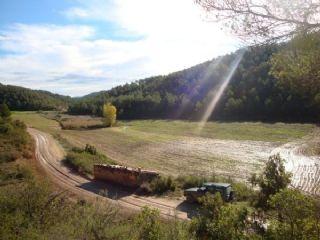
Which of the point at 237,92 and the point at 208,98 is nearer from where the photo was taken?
the point at 237,92

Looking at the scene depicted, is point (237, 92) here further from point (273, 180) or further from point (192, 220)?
point (192, 220)

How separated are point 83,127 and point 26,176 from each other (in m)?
61.6

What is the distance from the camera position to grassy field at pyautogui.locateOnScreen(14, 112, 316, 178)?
43875 mm

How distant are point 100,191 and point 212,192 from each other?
9.21 meters

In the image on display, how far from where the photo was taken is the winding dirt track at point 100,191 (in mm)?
27094

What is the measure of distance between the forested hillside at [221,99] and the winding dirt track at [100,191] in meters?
35.4

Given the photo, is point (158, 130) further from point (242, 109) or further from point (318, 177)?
point (318, 177)

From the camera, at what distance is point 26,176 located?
34781 mm

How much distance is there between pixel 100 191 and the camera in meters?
31.0

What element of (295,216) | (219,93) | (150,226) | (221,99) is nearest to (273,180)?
(150,226)

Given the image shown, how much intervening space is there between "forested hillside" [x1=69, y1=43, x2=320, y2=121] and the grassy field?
7.27 m

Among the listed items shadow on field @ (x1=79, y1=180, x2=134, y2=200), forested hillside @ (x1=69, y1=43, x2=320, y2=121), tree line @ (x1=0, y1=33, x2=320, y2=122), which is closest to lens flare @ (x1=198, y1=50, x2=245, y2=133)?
tree line @ (x1=0, y1=33, x2=320, y2=122)

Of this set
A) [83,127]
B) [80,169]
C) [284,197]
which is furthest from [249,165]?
[83,127]

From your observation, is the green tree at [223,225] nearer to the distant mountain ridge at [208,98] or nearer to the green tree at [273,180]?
the green tree at [273,180]
